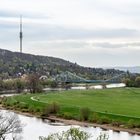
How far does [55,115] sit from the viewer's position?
83.0m

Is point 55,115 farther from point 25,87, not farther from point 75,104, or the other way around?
point 25,87

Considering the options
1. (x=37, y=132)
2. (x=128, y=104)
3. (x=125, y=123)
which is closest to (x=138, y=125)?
(x=125, y=123)

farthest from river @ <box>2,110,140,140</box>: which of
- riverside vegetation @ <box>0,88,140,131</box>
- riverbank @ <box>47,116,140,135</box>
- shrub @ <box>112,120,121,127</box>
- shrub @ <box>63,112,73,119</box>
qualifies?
riverside vegetation @ <box>0,88,140,131</box>

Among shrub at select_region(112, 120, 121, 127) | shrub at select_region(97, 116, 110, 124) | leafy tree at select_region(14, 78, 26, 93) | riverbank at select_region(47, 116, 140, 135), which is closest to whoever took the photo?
riverbank at select_region(47, 116, 140, 135)

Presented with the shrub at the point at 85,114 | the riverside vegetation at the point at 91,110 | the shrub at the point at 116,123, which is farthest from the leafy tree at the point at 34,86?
the shrub at the point at 116,123

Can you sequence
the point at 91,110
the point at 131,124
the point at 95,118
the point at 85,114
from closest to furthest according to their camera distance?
1. the point at 131,124
2. the point at 95,118
3. the point at 85,114
4. the point at 91,110

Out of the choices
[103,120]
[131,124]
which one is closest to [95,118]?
[103,120]

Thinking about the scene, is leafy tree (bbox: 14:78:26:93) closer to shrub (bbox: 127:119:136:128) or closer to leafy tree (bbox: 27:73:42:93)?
leafy tree (bbox: 27:73:42:93)

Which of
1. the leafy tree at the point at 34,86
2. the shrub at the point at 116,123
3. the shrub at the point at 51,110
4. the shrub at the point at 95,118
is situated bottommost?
the shrub at the point at 116,123

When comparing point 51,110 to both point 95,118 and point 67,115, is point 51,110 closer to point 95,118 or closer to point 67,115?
point 67,115

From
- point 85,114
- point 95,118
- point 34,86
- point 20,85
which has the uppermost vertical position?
point 20,85

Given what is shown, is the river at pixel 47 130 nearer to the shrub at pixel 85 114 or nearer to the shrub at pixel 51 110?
the shrub at pixel 85 114

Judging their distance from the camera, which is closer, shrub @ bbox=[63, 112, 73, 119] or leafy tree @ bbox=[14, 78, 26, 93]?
shrub @ bbox=[63, 112, 73, 119]

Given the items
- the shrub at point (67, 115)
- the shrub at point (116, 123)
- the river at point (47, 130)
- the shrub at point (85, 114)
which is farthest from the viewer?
the shrub at point (67, 115)
